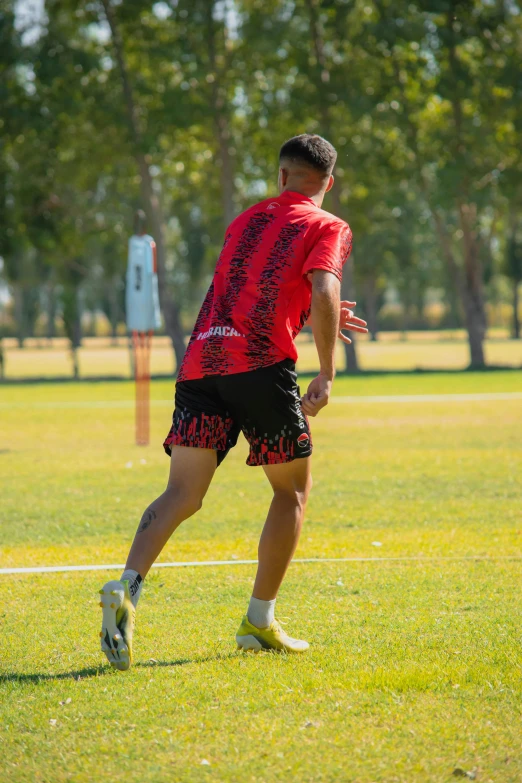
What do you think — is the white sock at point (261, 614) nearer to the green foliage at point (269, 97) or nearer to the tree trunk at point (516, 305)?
the green foliage at point (269, 97)

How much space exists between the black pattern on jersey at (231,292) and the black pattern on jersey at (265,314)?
9 cm

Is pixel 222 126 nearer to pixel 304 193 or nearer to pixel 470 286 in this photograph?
pixel 470 286

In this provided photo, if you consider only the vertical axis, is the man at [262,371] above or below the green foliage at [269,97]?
below

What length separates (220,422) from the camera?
4492mm

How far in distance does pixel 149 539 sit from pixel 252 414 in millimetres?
646

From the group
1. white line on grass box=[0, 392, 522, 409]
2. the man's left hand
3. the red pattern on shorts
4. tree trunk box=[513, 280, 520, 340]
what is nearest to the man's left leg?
the red pattern on shorts

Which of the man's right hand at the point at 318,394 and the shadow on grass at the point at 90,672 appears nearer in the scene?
the shadow on grass at the point at 90,672

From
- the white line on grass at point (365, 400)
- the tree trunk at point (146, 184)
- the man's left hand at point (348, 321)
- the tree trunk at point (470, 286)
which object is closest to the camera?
the man's left hand at point (348, 321)

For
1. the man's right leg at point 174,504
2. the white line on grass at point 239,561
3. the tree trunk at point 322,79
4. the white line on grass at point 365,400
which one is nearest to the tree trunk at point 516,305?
the tree trunk at point 322,79

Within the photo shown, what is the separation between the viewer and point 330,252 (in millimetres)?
4383

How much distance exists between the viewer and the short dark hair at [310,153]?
15.1ft

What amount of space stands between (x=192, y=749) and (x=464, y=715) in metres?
0.94

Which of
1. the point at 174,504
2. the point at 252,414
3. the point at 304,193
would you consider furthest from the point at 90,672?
the point at 304,193

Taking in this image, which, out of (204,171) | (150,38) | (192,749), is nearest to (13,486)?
(192,749)
